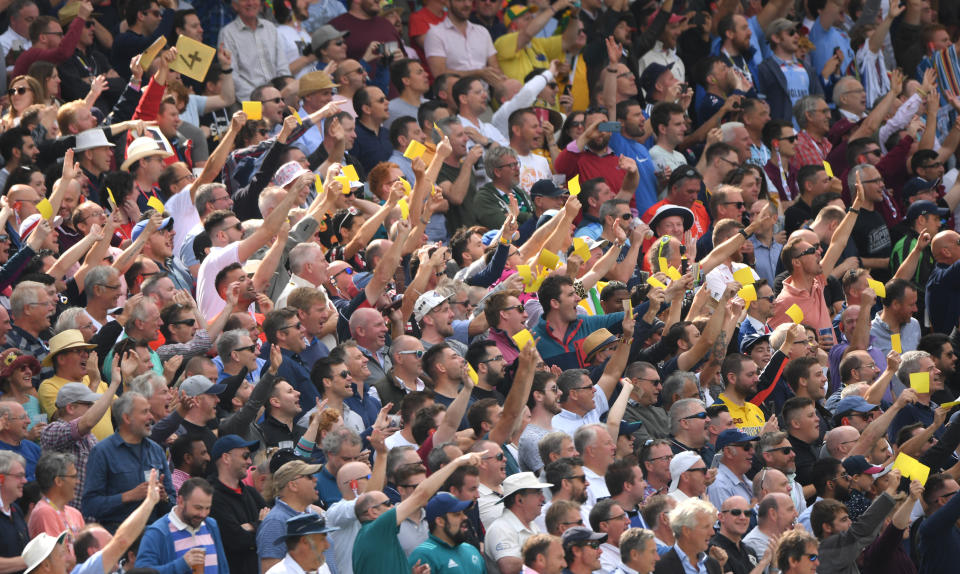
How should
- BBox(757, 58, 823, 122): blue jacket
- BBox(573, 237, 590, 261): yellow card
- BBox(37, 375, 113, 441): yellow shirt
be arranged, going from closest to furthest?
1. BBox(37, 375, 113, 441): yellow shirt
2. BBox(573, 237, 590, 261): yellow card
3. BBox(757, 58, 823, 122): blue jacket

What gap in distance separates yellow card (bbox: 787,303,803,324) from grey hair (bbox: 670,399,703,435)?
5.95ft

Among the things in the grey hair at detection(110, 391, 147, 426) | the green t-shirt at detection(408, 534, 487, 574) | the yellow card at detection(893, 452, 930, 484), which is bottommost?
the yellow card at detection(893, 452, 930, 484)

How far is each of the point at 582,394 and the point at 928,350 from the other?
3604mm

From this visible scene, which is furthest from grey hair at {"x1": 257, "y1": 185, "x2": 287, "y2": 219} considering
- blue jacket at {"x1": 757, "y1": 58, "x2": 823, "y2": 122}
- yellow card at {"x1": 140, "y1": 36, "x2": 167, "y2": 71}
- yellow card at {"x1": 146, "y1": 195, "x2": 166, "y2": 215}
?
blue jacket at {"x1": 757, "y1": 58, "x2": 823, "y2": 122}

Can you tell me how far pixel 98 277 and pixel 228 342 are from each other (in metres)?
1.01

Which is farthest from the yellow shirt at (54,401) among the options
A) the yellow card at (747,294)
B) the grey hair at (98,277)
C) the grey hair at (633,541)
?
the yellow card at (747,294)

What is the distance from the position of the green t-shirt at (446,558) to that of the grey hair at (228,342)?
1.95 metres

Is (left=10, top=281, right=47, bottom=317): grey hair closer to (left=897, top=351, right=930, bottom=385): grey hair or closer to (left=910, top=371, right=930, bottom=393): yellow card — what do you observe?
(left=910, top=371, right=930, bottom=393): yellow card

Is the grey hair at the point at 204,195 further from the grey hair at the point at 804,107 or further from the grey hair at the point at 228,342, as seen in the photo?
the grey hair at the point at 804,107

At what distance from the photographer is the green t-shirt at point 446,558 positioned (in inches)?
339

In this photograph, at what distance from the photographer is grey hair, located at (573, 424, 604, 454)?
1023 centimetres

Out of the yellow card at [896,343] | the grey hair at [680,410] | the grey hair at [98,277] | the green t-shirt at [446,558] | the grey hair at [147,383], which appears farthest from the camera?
the yellow card at [896,343]

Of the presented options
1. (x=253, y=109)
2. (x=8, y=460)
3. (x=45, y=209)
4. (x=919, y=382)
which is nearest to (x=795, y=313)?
(x=919, y=382)

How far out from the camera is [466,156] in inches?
537
